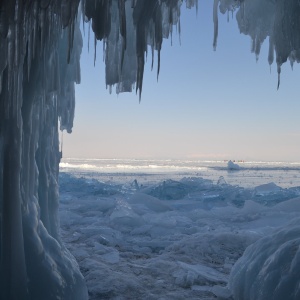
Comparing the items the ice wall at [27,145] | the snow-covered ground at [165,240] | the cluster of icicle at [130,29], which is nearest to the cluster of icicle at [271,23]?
the cluster of icicle at [130,29]

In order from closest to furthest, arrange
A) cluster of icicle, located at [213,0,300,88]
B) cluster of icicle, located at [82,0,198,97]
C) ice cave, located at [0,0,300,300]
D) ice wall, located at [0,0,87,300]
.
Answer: ice wall, located at [0,0,87,300]
ice cave, located at [0,0,300,300]
cluster of icicle, located at [82,0,198,97]
cluster of icicle, located at [213,0,300,88]

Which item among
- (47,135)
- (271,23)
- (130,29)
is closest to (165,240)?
(47,135)

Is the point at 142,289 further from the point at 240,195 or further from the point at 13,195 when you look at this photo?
the point at 240,195

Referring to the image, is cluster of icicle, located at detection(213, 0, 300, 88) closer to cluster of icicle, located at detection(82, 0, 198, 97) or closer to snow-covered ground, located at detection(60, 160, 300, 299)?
cluster of icicle, located at detection(82, 0, 198, 97)

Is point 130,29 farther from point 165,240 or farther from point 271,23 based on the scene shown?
point 165,240

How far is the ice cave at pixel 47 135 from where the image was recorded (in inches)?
135

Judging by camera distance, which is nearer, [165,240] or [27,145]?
[27,145]

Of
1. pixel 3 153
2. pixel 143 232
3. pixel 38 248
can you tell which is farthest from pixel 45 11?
pixel 143 232

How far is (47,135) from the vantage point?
536 centimetres

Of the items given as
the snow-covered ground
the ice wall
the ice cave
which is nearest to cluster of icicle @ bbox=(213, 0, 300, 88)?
the ice cave

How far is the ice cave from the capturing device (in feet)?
11.2

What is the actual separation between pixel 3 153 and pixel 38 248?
106 cm

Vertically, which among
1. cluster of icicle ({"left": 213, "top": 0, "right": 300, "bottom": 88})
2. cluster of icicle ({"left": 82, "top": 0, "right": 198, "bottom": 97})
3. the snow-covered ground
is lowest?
the snow-covered ground

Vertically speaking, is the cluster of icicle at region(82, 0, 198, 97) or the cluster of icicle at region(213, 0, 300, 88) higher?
the cluster of icicle at region(213, 0, 300, 88)
